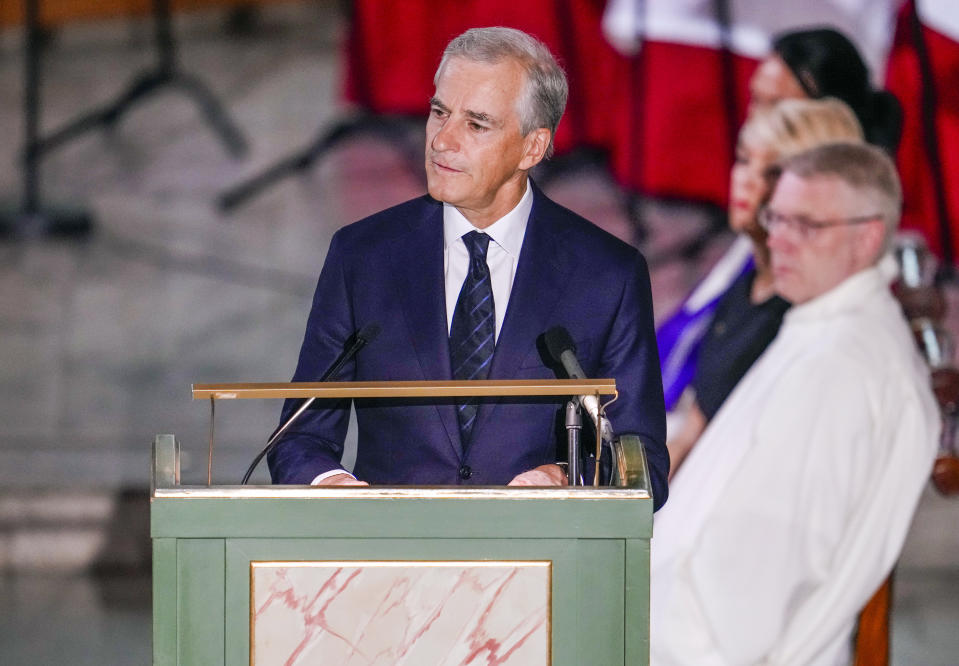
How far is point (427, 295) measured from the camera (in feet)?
7.42

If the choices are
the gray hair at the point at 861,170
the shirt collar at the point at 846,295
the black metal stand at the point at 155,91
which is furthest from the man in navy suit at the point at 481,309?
the black metal stand at the point at 155,91

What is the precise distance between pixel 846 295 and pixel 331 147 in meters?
2.11

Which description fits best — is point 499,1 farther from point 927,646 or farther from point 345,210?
point 927,646

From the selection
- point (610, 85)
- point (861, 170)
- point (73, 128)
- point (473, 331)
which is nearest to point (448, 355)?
point (473, 331)

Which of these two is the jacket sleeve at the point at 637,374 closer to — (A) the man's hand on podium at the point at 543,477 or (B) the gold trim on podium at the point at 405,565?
(A) the man's hand on podium at the point at 543,477

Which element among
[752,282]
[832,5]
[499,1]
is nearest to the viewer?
[752,282]

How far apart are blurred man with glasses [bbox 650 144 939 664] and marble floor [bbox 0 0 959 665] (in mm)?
1124

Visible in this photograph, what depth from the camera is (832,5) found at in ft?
15.6

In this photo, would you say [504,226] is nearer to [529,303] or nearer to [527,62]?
[529,303]

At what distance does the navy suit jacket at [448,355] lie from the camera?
221 cm

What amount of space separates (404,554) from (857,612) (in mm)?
1928

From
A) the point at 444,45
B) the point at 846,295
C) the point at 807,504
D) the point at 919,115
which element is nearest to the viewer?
the point at 807,504

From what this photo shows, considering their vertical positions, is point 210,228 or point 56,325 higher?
point 210,228

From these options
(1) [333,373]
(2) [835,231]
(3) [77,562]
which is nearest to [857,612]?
(2) [835,231]
